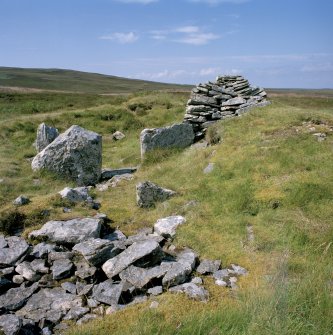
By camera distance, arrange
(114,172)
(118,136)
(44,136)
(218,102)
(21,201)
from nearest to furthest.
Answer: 1. (21,201)
2. (114,172)
3. (44,136)
4. (218,102)
5. (118,136)

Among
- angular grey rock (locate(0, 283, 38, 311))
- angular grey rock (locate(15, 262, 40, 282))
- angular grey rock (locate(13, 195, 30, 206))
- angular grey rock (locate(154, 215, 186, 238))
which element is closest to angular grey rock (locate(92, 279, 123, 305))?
angular grey rock (locate(0, 283, 38, 311))

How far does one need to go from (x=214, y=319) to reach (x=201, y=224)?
551cm

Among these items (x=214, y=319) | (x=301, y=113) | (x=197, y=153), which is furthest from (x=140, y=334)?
(x=301, y=113)

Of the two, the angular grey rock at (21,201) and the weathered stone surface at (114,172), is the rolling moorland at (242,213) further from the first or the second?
the weathered stone surface at (114,172)

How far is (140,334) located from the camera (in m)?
7.21

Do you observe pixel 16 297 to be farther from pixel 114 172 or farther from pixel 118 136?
pixel 118 136

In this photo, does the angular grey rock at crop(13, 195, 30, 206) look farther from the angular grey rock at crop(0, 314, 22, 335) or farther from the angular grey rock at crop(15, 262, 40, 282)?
the angular grey rock at crop(0, 314, 22, 335)

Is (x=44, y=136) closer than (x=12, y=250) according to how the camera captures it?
No

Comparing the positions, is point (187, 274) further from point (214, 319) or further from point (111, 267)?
point (214, 319)

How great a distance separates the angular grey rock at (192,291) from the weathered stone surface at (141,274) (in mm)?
631

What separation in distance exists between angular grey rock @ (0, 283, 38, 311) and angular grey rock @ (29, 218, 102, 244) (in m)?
2.11

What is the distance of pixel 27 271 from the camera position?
10680 mm

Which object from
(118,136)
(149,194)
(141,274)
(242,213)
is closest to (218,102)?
(118,136)

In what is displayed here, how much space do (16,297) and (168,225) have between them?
16.0 feet
